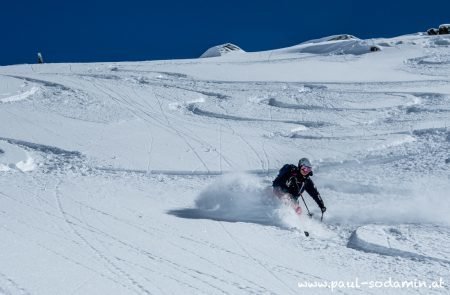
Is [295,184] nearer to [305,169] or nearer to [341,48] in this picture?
[305,169]

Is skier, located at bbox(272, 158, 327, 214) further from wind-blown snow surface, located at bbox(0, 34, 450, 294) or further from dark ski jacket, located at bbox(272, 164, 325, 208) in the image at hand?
wind-blown snow surface, located at bbox(0, 34, 450, 294)

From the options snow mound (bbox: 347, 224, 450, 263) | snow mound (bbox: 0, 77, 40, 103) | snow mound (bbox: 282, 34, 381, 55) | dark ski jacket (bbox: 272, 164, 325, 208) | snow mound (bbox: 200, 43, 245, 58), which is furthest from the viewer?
snow mound (bbox: 200, 43, 245, 58)

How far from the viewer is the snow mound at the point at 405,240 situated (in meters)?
7.79

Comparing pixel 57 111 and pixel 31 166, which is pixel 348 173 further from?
pixel 57 111

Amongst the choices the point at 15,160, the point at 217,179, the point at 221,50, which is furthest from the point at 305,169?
the point at 221,50

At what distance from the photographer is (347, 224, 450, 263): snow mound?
7793 millimetres

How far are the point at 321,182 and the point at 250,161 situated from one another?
2651mm

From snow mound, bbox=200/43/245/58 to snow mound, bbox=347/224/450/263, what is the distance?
35826 millimetres

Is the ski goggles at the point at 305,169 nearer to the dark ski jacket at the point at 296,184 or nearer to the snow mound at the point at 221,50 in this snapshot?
the dark ski jacket at the point at 296,184

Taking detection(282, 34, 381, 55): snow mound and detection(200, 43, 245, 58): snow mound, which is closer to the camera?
detection(282, 34, 381, 55): snow mound

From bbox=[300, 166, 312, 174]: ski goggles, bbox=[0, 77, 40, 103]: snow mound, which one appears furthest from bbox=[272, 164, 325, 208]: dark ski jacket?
bbox=[0, 77, 40, 103]: snow mound

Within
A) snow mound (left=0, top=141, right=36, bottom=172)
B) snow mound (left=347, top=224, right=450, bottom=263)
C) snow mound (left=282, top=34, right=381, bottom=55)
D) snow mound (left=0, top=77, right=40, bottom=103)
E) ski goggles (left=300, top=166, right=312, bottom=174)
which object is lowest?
snow mound (left=347, top=224, right=450, bottom=263)

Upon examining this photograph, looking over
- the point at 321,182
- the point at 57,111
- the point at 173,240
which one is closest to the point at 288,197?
the point at 173,240

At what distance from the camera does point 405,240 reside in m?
8.38
